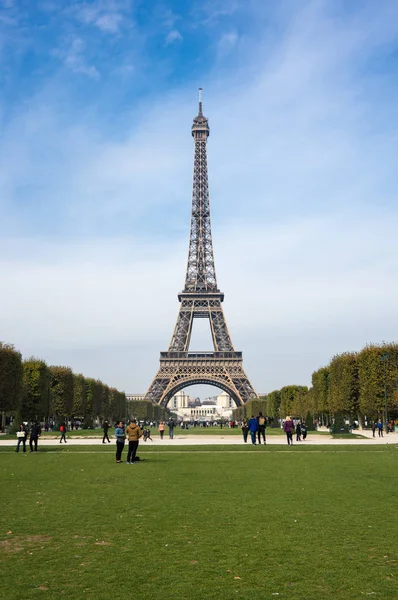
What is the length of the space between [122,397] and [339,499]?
103 metres

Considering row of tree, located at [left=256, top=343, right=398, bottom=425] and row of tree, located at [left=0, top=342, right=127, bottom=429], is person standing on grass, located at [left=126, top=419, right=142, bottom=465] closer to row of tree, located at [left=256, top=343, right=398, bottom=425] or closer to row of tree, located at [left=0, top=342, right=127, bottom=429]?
row of tree, located at [left=0, top=342, right=127, bottom=429]

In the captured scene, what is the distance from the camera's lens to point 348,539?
407 inches

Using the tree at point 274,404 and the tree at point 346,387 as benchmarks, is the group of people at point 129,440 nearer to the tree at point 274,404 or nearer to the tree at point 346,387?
the tree at point 346,387

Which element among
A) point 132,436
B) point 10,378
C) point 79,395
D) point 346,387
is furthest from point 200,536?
point 79,395

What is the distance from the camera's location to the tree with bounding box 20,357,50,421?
232ft

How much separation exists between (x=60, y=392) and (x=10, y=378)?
1597 centimetres

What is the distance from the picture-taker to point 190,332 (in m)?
126

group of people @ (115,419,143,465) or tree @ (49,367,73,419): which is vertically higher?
tree @ (49,367,73,419)

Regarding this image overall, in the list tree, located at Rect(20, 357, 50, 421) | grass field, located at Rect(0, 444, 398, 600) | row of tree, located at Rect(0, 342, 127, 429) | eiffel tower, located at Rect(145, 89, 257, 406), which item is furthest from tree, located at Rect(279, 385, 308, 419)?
grass field, located at Rect(0, 444, 398, 600)

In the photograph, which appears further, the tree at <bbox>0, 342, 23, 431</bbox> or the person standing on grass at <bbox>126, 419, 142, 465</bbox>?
A: the tree at <bbox>0, 342, 23, 431</bbox>

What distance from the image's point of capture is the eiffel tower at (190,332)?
12075cm

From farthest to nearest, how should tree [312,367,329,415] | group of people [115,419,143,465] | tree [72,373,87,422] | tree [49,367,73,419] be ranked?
tree [72,373,87,422]
tree [312,367,329,415]
tree [49,367,73,419]
group of people [115,419,143,465]

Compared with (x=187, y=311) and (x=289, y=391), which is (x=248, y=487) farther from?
(x=187, y=311)

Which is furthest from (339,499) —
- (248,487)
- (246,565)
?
(246,565)
